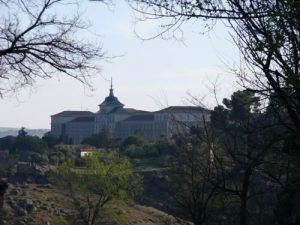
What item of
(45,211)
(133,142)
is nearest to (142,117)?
(133,142)

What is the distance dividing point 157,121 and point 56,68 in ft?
393

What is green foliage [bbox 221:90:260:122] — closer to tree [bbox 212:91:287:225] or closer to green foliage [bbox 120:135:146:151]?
tree [bbox 212:91:287:225]

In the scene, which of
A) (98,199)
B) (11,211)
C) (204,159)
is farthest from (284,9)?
(11,211)

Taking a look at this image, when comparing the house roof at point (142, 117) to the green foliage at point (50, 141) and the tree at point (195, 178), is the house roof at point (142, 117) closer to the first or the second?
the green foliage at point (50, 141)

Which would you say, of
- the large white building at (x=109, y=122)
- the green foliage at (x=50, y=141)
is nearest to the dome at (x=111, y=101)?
the large white building at (x=109, y=122)

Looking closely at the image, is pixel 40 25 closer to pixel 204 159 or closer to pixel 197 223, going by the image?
pixel 197 223

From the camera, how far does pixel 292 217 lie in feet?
23.1

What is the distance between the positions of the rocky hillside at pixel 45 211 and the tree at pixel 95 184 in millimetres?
2753

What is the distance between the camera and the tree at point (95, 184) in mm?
35156

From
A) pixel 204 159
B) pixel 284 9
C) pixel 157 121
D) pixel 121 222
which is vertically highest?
pixel 157 121

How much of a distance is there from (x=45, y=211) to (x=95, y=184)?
12385 mm

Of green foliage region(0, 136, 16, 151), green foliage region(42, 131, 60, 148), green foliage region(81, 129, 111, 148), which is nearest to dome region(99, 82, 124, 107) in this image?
green foliage region(42, 131, 60, 148)

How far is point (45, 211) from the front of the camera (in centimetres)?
4728

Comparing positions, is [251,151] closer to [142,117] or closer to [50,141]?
[50,141]
